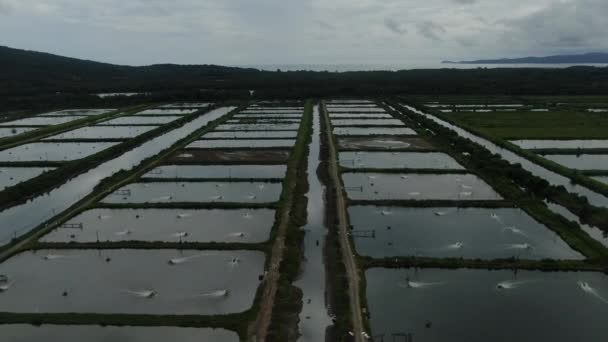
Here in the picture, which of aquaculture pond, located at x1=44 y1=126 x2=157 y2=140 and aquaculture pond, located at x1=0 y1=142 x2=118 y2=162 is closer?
aquaculture pond, located at x1=0 y1=142 x2=118 y2=162

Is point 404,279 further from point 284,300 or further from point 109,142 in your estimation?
point 109,142

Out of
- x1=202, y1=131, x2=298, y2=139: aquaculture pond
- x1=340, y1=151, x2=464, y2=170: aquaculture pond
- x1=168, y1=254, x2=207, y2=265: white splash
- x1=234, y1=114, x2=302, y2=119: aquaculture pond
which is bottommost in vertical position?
x1=168, y1=254, x2=207, y2=265: white splash

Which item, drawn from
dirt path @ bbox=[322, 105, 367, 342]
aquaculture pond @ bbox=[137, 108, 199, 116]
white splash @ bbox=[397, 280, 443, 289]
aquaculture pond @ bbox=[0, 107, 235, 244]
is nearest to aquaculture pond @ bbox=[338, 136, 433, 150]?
dirt path @ bbox=[322, 105, 367, 342]

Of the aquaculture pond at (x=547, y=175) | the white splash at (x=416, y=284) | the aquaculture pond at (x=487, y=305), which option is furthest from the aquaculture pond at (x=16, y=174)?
the aquaculture pond at (x=547, y=175)

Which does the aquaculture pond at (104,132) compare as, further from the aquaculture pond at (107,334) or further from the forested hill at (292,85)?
the forested hill at (292,85)

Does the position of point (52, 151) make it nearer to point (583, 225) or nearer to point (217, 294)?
point (217, 294)

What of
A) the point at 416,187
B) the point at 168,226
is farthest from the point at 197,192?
the point at 416,187

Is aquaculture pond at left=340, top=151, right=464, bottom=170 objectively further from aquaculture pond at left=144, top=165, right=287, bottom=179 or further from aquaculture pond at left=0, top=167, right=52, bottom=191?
aquaculture pond at left=0, top=167, right=52, bottom=191
